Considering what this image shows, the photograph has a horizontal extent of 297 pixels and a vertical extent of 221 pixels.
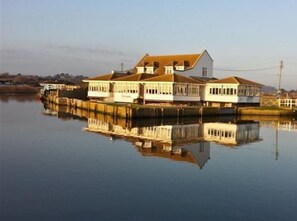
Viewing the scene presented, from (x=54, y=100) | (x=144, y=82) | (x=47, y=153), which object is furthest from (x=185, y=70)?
(x=47, y=153)

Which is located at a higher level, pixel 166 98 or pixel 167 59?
pixel 167 59

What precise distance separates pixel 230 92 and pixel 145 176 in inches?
1554

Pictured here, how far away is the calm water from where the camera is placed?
39.4 feet

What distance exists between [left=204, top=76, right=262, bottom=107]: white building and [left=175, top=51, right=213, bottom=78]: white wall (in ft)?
16.1

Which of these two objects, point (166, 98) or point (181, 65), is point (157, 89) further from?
point (181, 65)

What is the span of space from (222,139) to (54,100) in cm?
4744

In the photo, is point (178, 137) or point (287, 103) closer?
point (178, 137)

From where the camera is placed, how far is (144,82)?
53.4 metres

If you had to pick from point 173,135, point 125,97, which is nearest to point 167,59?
point 125,97

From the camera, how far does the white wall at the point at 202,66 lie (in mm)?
59888

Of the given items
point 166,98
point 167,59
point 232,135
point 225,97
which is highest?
point 167,59

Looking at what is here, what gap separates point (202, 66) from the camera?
62031 millimetres

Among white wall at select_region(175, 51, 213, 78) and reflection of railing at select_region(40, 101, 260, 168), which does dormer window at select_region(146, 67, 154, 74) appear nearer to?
white wall at select_region(175, 51, 213, 78)

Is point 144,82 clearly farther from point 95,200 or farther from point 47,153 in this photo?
point 95,200
